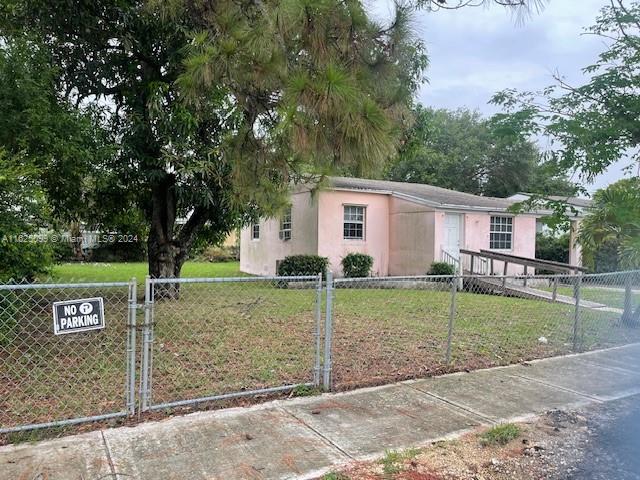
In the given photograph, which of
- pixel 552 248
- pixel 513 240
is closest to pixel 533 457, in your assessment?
pixel 513 240

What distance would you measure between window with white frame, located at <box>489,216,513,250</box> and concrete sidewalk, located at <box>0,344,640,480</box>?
13077 mm

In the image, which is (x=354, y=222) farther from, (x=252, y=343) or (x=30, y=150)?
(x=30, y=150)

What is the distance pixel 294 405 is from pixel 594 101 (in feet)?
16.1

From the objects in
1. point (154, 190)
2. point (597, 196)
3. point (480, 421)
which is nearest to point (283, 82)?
point (480, 421)

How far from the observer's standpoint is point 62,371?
5.42m

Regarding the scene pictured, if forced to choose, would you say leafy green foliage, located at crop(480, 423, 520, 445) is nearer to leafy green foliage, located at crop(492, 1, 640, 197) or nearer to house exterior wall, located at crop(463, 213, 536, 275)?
leafy green foliage, located at crop(492, 1, 640, 197)

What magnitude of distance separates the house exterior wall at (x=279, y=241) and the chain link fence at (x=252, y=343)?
569 cm

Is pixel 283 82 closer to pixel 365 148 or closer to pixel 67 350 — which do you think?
pixel 365 148

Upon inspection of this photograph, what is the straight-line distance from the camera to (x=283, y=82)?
14.7 ft

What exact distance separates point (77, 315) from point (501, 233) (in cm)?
1698

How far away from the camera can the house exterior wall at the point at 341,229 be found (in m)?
16.6

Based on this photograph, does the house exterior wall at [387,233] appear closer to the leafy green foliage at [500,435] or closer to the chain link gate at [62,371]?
the chain link gate at [62,371]

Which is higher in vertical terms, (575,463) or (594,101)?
(594,101)

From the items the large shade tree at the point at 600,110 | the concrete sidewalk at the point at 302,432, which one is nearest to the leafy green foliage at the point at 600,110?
the large shade tree at the point at 600,110
